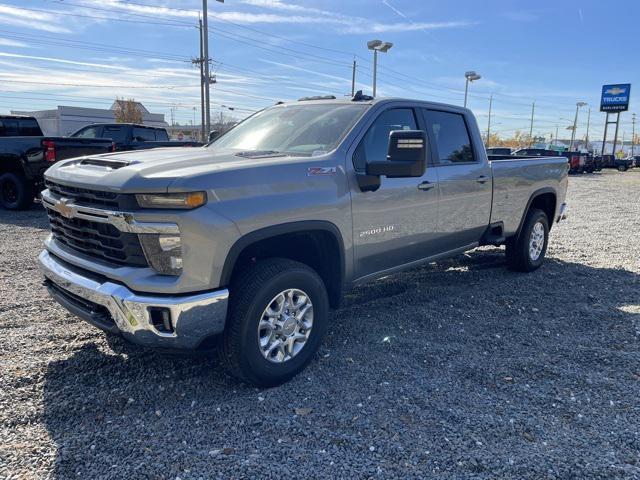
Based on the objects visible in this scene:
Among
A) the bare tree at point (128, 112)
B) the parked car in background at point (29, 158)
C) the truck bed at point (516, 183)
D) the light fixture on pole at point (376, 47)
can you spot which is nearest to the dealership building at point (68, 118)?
the bare tree at point (128, 112)

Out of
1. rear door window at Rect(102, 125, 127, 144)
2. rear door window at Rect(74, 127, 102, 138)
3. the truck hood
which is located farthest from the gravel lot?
rear door window at Rect(74, 127, 102, 138)

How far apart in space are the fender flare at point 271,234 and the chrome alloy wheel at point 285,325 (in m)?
0.39

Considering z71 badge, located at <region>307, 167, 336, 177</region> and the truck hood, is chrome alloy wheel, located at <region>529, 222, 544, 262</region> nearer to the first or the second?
z71 badge, located at <region>307, 167, 336, 177</region>

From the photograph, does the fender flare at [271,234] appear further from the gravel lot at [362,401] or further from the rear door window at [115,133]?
the rear door window at [115,133]

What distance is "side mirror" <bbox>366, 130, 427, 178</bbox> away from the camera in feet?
11.4

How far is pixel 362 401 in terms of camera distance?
3209mm

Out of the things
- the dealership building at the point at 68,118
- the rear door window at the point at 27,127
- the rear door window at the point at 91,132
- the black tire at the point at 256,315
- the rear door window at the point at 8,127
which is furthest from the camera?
the dealership building at the point at 68,118

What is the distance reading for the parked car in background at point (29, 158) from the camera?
9.55 metres

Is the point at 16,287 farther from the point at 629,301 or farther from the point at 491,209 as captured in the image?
the point at 629,301

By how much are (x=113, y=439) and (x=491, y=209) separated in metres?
4.24

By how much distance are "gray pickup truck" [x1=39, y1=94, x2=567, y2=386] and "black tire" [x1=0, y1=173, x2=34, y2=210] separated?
7.40m

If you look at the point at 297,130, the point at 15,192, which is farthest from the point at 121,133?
the point at 297,130

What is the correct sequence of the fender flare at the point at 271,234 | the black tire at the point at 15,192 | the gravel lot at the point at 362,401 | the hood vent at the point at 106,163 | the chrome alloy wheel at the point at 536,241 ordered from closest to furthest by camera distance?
1. the gravel lot at the point at 362,401
2. the fender flare at the point at 271,234
3. the hood vent at the point at 106,163
4. the chrome alloy wheel at the point at 536,241
5. the black tire at the point at 15,192

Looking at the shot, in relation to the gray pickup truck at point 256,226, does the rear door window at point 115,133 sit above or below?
above
